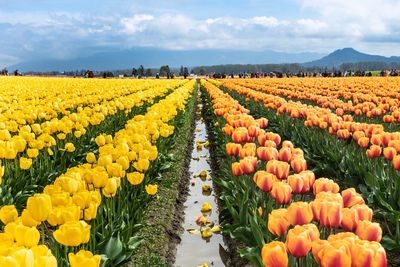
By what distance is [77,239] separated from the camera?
10.3 feet

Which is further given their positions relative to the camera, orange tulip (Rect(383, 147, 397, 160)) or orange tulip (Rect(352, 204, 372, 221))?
orange tulip (Rect(383, 147, 397, 160))

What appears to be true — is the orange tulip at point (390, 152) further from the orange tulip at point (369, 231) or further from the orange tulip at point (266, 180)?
the orange tulip at point (369, 231)

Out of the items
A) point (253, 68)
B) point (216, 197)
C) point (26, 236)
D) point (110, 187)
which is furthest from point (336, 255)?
point (253, 68)

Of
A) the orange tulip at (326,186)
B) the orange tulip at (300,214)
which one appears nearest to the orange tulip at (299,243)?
the orange tulip at (300,214)

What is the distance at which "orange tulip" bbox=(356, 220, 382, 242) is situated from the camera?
2.91 m

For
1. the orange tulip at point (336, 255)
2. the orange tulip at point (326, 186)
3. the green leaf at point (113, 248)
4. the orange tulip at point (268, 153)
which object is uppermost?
the orange tulip at point (336, 255)

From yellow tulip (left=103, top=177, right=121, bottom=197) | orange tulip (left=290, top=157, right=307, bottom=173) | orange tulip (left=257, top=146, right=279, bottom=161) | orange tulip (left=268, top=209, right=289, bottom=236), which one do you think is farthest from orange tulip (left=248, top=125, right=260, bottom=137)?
orange tulip (left=268, top=209, right=289, bottom=236)

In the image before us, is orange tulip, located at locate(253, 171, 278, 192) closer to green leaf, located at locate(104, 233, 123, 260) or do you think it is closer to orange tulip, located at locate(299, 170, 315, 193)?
orange tulip, located at locate(299, 170, 315, 193)

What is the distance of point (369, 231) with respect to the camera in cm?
292

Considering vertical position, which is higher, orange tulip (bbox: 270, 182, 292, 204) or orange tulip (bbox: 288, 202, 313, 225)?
orange tulip (bbox: 288, 202, 313, 225)

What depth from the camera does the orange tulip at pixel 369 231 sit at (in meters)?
2.91

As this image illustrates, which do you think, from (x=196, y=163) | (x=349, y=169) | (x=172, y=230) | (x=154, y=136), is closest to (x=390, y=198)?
(x=349, y=169)

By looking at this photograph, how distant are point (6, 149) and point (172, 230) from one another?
2.49 metres

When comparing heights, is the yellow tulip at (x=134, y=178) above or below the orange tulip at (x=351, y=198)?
below
